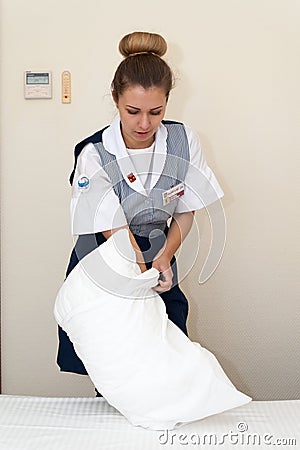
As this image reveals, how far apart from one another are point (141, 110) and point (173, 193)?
0.90 ft

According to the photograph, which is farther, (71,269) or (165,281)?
(71,269)

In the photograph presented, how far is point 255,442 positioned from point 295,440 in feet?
0.31

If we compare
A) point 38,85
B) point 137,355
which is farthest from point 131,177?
point 38,85

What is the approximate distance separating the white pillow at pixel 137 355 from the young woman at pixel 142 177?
18 centimetres

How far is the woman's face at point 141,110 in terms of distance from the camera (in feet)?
6.25

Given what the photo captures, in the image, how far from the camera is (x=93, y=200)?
1943 mm

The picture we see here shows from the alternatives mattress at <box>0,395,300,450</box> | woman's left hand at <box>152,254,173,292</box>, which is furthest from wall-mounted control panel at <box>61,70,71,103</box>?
mattress at <box>0,395,300,450</box>

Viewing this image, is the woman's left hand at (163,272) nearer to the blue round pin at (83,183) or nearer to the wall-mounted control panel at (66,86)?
the blue round pin at (83,183)

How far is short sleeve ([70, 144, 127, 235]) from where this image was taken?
193cm

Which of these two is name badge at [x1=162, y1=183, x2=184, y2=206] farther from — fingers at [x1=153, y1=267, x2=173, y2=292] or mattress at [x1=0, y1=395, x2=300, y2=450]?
mattress at [x1=0, y1=395, x2=300, y2=450]

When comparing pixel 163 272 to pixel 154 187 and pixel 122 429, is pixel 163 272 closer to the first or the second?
pixel 154 187

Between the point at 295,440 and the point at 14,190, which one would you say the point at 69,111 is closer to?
the point at 14,190

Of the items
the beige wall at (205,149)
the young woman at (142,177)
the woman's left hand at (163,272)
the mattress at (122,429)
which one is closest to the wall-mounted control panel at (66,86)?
the beige wall at (205,149)

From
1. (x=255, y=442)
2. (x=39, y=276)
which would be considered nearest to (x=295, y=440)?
(x=255, y=442)
